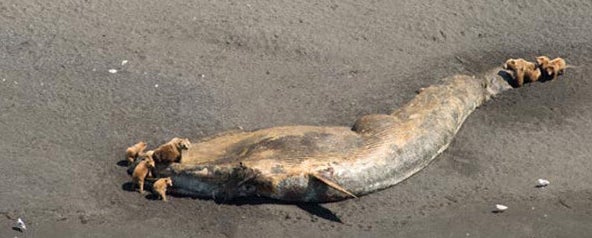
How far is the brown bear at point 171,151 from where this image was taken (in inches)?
371

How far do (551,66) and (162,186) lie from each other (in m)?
4.63

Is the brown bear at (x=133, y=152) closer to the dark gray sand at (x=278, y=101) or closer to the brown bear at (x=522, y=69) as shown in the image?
the dark gray sand at (x=278, y=101)

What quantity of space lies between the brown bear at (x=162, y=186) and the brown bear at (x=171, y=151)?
0.18 m

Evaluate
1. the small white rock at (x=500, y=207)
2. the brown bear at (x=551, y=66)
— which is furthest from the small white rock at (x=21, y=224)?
the brown bear at (x=551, y=66)

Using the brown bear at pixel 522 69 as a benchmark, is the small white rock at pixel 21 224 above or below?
below

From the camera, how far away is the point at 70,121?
34.6 ft

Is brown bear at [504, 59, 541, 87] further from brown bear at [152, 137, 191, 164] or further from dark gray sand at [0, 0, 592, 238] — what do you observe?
brown bear at [152, 137, 191, 164]

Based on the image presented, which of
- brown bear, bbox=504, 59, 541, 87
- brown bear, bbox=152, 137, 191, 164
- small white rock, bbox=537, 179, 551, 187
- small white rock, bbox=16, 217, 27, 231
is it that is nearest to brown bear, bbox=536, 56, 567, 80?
brown bear, bbox=504, 59, 541, 87

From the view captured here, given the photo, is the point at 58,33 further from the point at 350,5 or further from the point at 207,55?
the point at 350,5

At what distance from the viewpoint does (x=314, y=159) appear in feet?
30.7

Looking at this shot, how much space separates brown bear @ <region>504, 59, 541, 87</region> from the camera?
1143 centimetres

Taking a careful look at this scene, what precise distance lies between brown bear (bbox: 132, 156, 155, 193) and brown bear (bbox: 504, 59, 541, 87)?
418cm

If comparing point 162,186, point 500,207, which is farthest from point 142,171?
point 500,207

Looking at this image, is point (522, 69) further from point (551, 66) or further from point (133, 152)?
point (133, 152)
